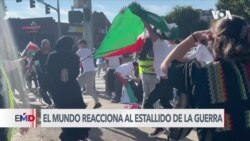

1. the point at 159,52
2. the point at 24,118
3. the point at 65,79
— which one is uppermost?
the point at 159,52

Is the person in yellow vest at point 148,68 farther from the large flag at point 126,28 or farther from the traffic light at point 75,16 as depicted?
the traffic light at point 75,16

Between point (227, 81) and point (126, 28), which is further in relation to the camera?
point (126, 28)

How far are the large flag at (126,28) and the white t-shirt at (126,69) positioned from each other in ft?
10.5

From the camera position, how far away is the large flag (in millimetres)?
6414

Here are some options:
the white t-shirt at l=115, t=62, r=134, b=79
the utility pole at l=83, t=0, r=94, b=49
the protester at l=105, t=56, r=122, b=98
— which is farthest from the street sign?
the white t-shirt at l=115, t=62, r=134, b=79

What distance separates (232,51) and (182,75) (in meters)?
0.31

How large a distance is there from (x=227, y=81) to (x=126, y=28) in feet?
13.8

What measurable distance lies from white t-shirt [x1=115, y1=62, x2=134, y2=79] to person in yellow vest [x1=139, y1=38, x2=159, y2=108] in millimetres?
2930

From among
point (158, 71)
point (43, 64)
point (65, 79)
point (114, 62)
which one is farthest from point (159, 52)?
point (114, 62)

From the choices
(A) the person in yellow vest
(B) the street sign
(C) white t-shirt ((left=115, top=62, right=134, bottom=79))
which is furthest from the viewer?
(B) the street sign

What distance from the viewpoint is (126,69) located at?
33.2 feet

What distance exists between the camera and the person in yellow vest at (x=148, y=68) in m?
6.78

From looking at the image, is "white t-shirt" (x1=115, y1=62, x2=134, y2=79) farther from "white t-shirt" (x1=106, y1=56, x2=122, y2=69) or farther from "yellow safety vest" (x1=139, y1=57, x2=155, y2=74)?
"yellow safety vest" (x1=139, y1=57, x2=155, y2=74)

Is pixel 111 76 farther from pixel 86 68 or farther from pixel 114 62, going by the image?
pixel 86 68
